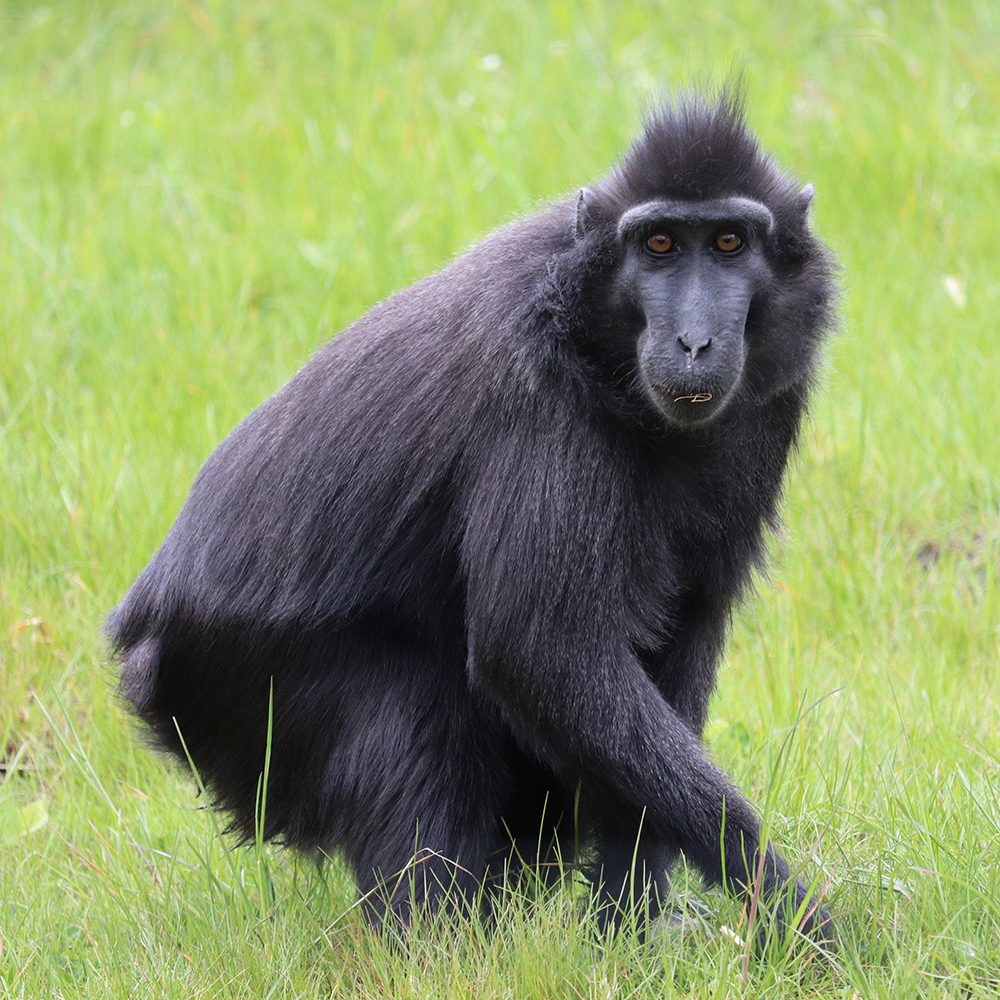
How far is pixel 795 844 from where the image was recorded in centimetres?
413

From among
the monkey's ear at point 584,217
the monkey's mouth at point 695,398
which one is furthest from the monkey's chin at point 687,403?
the monkey's ear at point 584,217

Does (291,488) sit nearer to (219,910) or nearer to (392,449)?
(392,449)

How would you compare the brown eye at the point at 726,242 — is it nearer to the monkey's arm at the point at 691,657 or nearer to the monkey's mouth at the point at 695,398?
the monkey's mouth at the point at 695,398

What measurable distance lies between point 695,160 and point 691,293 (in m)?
0.37

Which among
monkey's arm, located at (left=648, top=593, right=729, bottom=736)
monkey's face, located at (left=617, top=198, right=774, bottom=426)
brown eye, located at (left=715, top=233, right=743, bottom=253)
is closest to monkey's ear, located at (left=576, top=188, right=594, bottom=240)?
monkey's face, located at (left=617, top=198, right=774, bottom=426)

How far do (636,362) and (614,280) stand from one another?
22 centimetres

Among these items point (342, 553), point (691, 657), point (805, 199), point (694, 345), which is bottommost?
point (691, 657)

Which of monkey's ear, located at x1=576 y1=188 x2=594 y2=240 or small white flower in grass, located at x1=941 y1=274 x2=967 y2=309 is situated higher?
monkey's ear, located at x1=576 y1=188 x2=594 y2=240

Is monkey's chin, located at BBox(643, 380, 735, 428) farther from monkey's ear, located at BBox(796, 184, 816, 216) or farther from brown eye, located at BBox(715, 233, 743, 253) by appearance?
monkey's ear, located at BBox(796, 184, 816, 216)

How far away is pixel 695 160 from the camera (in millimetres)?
3828

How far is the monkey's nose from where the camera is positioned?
11.8ft

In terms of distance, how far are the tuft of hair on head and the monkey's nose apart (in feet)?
1.34

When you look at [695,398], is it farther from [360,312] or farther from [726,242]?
[360,312]

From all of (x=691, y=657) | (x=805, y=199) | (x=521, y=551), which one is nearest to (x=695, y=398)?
(x=521, y=551)
